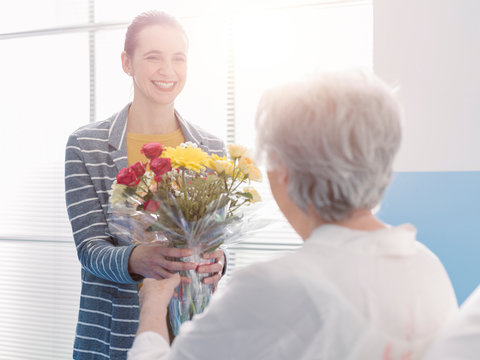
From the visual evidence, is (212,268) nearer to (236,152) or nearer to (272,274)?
(236,152)

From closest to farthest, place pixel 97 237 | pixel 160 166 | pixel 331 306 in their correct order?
pixel 331 306
pixel 160 166
pixel 97 237

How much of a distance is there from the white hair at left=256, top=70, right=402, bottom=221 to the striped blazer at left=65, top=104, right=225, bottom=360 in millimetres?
1059

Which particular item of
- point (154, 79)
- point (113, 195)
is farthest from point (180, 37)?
point (113, 195)

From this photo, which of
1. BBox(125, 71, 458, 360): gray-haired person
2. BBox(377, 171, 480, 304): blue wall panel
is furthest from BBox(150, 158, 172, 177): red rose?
BBox(377, 171, 480, 304): blue wall panel

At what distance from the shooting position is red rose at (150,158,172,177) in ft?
4.73

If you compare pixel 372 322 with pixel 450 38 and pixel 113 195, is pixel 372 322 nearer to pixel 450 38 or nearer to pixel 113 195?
pixel 113 195

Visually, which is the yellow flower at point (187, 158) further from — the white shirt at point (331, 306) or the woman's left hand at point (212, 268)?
the white shirt at point (331, 306)

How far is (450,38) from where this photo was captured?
2.57m

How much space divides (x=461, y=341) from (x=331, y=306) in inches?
9.9

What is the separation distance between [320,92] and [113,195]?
72cm

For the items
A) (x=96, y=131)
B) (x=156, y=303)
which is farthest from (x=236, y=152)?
(x=96, y=131)

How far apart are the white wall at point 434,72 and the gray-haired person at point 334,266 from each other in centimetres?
160

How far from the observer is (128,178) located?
1.47 m

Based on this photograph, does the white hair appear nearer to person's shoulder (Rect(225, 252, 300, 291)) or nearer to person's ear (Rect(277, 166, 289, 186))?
person's ear (Rect(277, 166, 289, 186))
